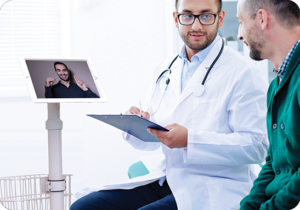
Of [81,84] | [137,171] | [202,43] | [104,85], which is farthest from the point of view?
[104,85]

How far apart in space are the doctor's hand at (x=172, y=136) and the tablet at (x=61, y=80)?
0.80 ft

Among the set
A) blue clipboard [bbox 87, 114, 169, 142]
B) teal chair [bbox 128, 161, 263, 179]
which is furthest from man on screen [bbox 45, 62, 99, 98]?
teal chair [bbox 128, 161, 263, 179]

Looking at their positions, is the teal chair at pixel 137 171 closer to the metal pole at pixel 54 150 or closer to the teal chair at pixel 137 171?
the teal chair at pixel 137 171

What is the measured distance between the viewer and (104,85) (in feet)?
9.86

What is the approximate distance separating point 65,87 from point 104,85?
5.51 ft

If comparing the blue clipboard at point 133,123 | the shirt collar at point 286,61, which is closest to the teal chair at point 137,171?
the blue clipboard at point 133,123

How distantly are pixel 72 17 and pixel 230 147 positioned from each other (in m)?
2.06

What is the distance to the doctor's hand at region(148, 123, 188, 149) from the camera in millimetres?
1293

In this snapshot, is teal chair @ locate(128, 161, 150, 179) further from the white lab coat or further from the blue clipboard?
the blue clipboard

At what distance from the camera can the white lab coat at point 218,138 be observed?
1345 mm

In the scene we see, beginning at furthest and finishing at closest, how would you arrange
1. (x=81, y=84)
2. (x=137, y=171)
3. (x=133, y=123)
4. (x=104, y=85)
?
(x=104, y=85) < (x=137, y=171) < (x=81, y=84) < (x=133, y=123)

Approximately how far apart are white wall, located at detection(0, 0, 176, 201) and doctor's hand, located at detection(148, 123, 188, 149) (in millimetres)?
1693

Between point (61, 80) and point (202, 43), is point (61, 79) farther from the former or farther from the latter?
point (202, 43)

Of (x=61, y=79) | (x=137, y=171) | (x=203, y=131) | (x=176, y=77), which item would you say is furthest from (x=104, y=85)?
(x=203, y=131)
